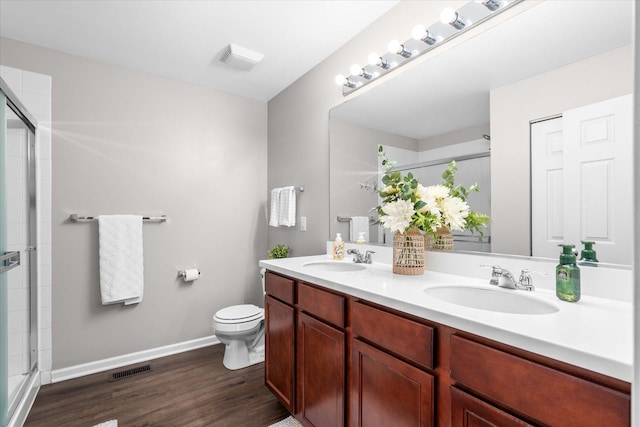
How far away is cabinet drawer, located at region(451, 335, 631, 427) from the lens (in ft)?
1.85

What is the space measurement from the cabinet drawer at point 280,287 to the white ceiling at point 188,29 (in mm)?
1566

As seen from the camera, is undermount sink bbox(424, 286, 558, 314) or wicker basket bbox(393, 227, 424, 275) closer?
undermount sink bbox(424, 286, 558, 314)

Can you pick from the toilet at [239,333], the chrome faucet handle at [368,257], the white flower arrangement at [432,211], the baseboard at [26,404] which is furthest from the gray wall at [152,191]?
the white flower arrangement at [432,211]

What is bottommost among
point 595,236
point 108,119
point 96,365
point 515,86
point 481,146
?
point 96,365

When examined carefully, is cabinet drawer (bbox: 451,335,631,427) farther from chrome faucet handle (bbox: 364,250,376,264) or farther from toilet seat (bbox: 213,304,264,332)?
toilet seat (bbox: 213,304,264,332)

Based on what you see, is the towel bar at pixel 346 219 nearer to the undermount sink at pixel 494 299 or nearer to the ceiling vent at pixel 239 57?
the undermount sink at pixel 494 299

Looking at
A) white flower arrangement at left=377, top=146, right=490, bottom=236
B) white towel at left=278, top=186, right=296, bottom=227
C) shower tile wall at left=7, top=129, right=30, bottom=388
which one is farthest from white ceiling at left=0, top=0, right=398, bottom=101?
white flower arrangement at left=377, top=146, right=490, bottom=236

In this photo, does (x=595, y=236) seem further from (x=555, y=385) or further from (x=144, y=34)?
(x=144, y=34)

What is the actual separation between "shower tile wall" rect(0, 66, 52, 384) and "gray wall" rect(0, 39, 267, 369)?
0.04 metres

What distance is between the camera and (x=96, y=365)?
2.25 metres

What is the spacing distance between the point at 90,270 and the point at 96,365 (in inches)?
28.0

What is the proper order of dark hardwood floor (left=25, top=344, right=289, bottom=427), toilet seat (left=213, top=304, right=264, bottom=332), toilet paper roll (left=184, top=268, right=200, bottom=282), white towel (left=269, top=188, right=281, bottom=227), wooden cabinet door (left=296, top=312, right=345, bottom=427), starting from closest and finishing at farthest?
1. wooden cabinet door (left=296, top=312, right=345, bottom=427)
2. dark hardwood floor (left=25, top=344, right=289, bottom=427)
3. toilet seat (left=213, top=304, right=264, bottom=332)
4. toilet paper roll (left=184, top=268, right=200, bottom=282)
5. white towel (left=269, top=188, right=281, bottom=227)

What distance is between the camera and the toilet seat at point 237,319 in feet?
7.03

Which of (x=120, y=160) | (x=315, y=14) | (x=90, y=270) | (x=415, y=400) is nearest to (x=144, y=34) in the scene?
(x=120, y=160)
